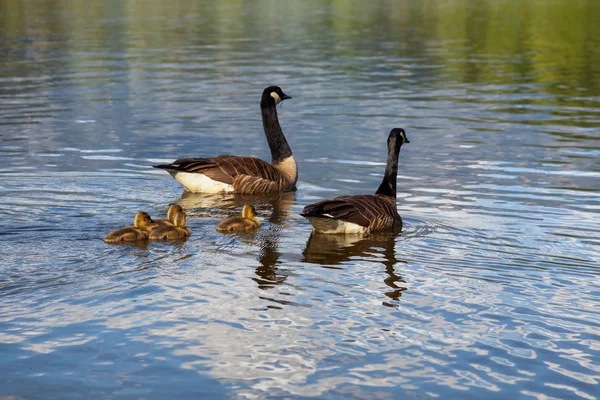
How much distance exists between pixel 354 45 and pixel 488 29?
39.0 ft

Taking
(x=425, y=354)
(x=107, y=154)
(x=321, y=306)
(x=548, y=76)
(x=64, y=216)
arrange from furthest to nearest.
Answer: (x=548, y=76) < (x=107, y=154) < (x=64, y=216) < (x=321, y=306) < (x=425, y=354)

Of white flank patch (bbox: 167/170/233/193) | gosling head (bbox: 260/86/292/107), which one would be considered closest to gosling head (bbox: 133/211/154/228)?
white flank patch (bbox: 167/170/233/193)

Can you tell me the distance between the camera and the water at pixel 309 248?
8895 millimetres

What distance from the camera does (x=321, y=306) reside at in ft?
34.8

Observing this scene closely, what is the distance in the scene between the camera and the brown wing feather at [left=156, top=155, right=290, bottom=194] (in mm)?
17391

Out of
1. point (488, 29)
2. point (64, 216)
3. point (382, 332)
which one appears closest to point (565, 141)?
point (64, 216)

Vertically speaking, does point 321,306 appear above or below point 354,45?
below

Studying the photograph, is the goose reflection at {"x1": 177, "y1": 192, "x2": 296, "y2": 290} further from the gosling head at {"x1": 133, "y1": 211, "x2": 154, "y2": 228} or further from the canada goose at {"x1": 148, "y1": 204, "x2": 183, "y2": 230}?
the gosling head at {"x1": 133, "y1": 211, "x2": 154, "y2": 228}

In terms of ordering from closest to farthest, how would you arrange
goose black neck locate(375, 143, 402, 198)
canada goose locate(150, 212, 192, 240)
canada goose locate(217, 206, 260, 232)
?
canada goose locate(150, 212, 192, 240) → canada goose locate(217, 206, 260, 232) → goose black neck locate(375, 143, 402, 198)

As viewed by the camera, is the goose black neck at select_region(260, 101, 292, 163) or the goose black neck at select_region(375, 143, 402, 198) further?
the goose black neck at select_region(260, 101, 292, 163)

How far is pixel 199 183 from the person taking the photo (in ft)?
57.4

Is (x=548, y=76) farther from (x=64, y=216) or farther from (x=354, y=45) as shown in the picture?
(x=64, y=216)

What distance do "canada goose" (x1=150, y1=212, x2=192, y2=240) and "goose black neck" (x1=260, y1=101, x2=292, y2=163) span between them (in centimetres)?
554

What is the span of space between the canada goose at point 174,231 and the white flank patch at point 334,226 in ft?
→ 6.01
